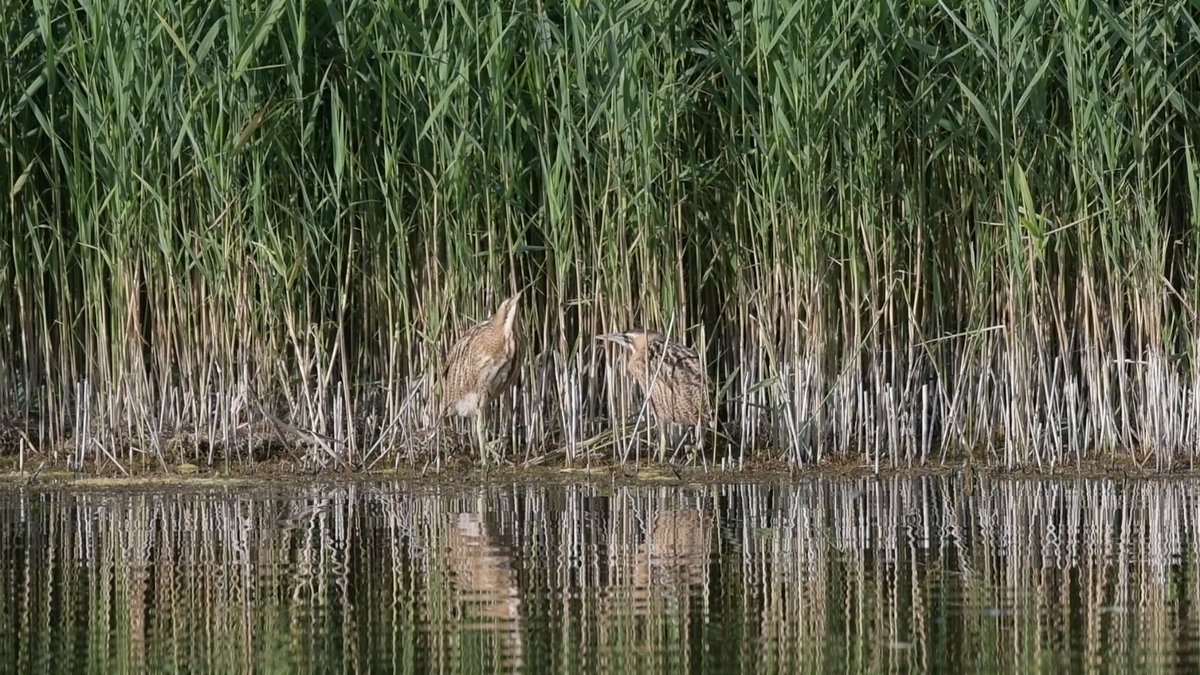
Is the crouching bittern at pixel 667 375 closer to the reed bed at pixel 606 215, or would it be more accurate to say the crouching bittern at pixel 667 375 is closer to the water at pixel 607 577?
the reed bed at pixel 606 215

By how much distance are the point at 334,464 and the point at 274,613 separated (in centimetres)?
321

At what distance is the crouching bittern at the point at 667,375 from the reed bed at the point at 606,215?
0.75 ft

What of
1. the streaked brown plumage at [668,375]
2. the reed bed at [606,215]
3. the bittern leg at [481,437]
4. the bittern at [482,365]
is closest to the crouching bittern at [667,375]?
the streaked brown plumage at [668,375]

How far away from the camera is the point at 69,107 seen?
9922mm

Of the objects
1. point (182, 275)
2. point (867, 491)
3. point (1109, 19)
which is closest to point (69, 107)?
point (182, 275)

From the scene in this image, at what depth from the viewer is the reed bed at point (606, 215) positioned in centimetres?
948

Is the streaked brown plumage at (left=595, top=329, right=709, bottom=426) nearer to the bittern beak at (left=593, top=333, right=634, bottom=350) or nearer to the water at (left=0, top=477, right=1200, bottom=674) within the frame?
the bittern beak at (left=593, top=333, right=634, bottom=350)

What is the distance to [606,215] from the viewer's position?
9.74 meters

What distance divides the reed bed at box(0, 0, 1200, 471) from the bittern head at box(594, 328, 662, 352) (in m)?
0.17

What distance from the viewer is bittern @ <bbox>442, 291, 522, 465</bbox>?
936 centimetres

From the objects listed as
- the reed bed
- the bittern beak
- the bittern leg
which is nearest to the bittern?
the bittern leg

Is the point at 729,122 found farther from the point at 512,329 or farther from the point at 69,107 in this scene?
the point at 69,107

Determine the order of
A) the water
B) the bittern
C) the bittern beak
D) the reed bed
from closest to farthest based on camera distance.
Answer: the water < the bittern < the reed bed < the bittern beak

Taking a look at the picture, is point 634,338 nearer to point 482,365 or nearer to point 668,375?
point 668,375
